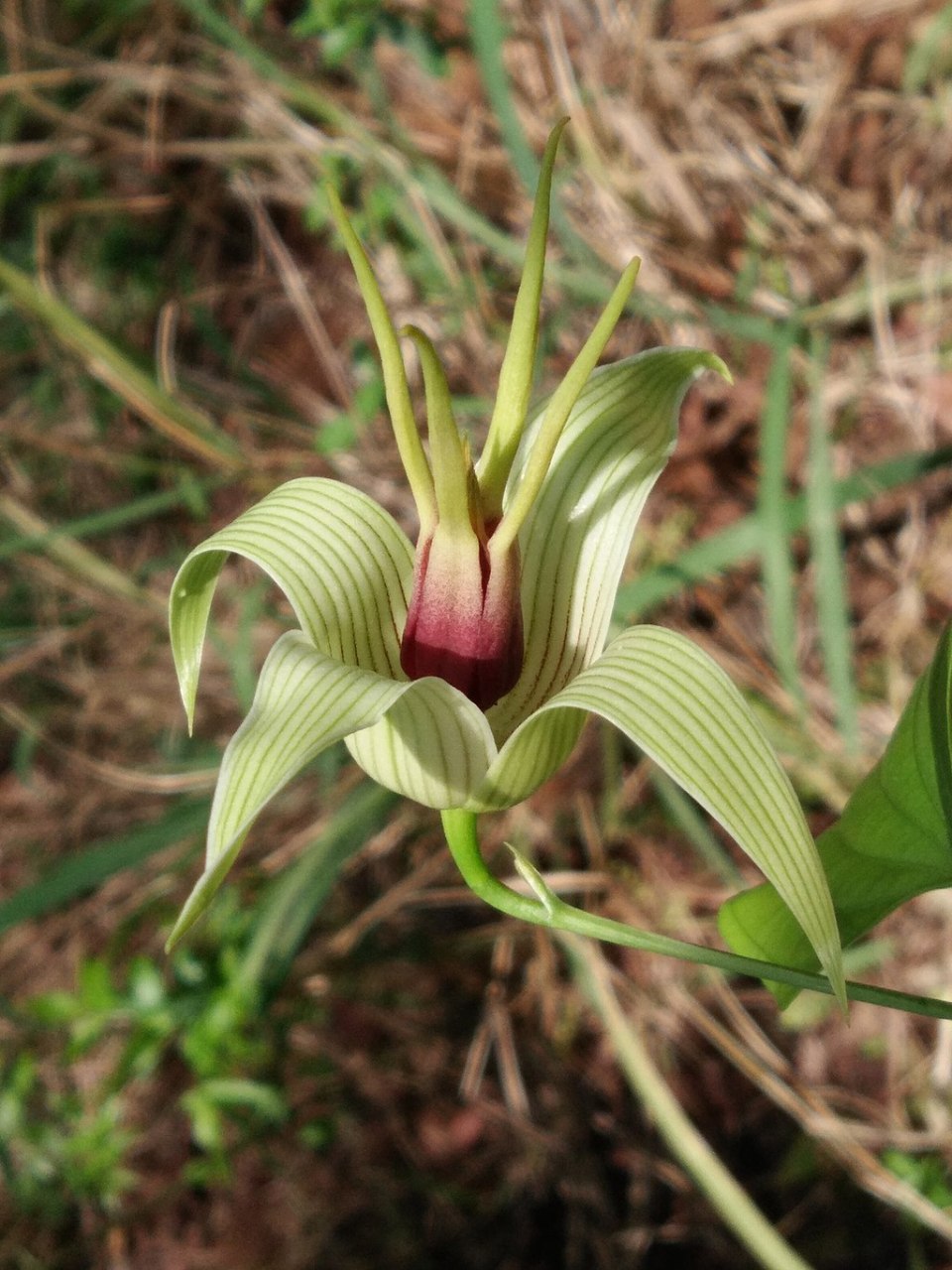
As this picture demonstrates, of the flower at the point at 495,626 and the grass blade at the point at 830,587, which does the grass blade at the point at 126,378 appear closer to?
the grass blade at the point at 830,587

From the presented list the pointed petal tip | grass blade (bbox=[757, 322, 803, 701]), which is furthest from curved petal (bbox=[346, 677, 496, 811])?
grass blade (bbox=[757, 322, 803, 701])

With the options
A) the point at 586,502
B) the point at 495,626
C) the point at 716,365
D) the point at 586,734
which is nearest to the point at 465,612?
the point at 495,626

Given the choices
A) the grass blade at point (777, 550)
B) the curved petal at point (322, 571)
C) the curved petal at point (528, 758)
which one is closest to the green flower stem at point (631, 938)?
the curved petal at point (528, 758)

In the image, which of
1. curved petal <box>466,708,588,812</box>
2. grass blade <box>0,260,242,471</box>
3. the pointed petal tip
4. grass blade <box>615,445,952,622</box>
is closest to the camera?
curved petal <box>466,708,588,812</box>

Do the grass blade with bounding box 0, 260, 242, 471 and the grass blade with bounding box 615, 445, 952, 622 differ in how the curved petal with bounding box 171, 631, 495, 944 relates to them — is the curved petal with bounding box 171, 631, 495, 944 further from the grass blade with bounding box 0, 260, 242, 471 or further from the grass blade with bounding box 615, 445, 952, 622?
the grass blade with bounding box 0, 260, 242, 471

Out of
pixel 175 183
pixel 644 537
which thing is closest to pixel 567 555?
pixel 644 537

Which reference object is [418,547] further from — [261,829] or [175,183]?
[175,183]
